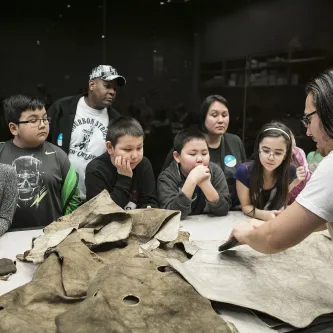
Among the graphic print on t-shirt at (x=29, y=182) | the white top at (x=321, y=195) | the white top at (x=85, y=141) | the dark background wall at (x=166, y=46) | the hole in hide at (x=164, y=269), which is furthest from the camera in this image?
the dark background wall at (x=166, y=46)

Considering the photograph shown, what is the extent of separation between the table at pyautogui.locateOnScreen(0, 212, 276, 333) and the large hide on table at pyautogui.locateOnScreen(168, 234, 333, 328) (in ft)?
0.16

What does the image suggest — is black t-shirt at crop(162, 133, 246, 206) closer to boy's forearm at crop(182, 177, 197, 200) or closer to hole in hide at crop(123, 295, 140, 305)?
boy's forearm at crop(182, 177, 197, 200)

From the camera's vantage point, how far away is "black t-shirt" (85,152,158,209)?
226 cm

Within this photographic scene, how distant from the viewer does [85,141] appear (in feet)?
9.30

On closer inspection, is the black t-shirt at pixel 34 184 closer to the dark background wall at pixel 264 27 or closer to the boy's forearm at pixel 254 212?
the boy's forearm at pixel 254 212

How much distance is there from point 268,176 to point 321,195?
1.26 m

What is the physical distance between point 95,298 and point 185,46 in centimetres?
359

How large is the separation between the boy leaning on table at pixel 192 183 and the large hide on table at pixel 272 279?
2.17ft

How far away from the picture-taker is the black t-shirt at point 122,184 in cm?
226

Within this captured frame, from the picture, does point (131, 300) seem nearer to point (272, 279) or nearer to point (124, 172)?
point (272, 279)

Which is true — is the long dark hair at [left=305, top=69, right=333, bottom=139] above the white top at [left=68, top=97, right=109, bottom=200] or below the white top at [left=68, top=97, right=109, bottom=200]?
above

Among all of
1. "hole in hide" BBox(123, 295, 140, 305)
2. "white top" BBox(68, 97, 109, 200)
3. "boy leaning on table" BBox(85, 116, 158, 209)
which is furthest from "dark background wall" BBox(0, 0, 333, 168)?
"hole in hide" BBox(123, 295, 140, 305)

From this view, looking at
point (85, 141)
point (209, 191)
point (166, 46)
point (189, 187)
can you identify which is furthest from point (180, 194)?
point (166, 46)

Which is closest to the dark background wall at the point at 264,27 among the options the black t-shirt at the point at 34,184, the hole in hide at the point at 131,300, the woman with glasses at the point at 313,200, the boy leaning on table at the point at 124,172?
the boy leaning on table at the point at 124,172
